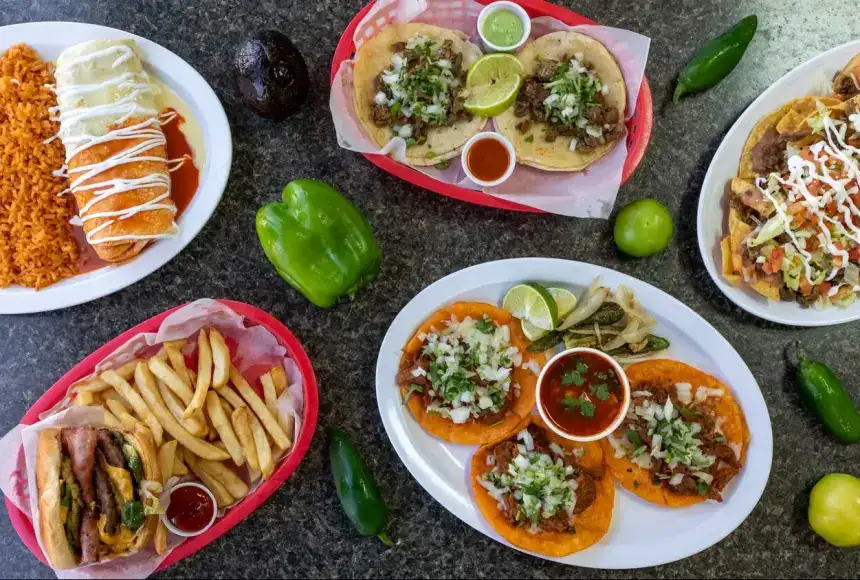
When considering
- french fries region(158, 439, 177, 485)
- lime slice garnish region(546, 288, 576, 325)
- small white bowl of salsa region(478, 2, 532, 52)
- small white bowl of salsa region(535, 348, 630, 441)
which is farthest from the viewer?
small white bowl of salsa region(478, 2, 532, 52)

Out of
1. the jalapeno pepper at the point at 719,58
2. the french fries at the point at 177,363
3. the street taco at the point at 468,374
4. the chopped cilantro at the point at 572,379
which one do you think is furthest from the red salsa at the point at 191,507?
the jalapeno pepper at the point at 719,58

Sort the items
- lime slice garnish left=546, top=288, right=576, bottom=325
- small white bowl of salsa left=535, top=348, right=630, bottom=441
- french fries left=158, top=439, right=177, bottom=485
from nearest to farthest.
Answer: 1. french fries left=158, top=439, right=177, bottom=485
2. small white bowl of salsa left=535, top=348, right=630, bottom=441
3. lime slice garnish left=546, top=288, right=576, bottom=325

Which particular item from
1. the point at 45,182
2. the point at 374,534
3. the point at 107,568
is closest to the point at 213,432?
the point at 107,568

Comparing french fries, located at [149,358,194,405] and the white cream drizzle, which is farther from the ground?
the white cream drizzle

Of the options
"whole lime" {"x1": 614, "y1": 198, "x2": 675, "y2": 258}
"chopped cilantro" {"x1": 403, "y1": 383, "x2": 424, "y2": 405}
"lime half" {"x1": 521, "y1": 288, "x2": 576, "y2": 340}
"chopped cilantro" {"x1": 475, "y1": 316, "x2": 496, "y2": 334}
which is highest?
"whole lime" {"x1": 614, "y1": 198, "x2": 675, "y2": 258}

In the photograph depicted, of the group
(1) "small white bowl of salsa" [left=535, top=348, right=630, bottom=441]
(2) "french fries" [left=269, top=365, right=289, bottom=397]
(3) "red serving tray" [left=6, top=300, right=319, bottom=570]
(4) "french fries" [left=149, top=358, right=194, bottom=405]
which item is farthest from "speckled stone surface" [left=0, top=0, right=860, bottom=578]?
(1) "small white bowl of salsa" [left=535, top=348, right=630, bottom=441]

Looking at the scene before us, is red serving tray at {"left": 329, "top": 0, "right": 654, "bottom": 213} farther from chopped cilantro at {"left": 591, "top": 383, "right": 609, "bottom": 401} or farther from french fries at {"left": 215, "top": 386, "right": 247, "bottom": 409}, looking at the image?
french fries at {"left": 215, "top": 386, "right": 247, "bottom": 409}
